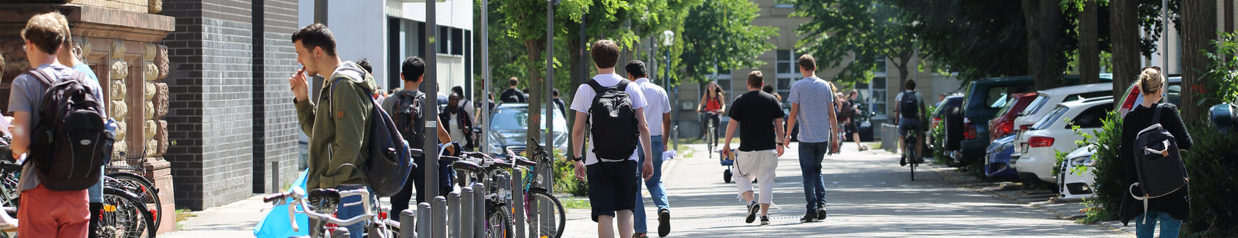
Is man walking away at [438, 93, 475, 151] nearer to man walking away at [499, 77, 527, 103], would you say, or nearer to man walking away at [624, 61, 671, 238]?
man walking away at [499, 77, 527, 103]

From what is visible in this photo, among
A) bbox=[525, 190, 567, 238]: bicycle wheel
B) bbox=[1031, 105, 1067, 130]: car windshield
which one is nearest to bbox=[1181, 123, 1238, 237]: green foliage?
bbox=[525, 190, 567, 238]: bicycle wheel

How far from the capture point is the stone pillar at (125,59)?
9.09 meters


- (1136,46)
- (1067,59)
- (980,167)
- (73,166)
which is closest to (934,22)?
(1067,59)

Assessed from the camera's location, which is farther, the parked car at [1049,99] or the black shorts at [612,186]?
the parked car at [1049,99]

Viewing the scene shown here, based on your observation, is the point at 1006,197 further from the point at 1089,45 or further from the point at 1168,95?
the point at 1089,45

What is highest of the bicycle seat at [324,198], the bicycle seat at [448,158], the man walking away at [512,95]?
the man walking away at [512,95]

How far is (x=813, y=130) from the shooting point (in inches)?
424

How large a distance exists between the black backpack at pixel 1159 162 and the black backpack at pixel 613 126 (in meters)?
2.96

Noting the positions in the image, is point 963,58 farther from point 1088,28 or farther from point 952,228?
point 952,228

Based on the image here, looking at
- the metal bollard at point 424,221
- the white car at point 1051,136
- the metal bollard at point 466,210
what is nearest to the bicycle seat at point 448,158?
the metal bollard at point 466,210

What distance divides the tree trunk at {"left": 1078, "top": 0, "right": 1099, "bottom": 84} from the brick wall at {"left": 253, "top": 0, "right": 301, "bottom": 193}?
915cm

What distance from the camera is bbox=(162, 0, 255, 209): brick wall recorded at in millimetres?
12305

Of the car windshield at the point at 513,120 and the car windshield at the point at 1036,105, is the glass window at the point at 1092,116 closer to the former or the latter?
the car windshield at the point at 1036,105

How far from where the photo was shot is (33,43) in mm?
5602
